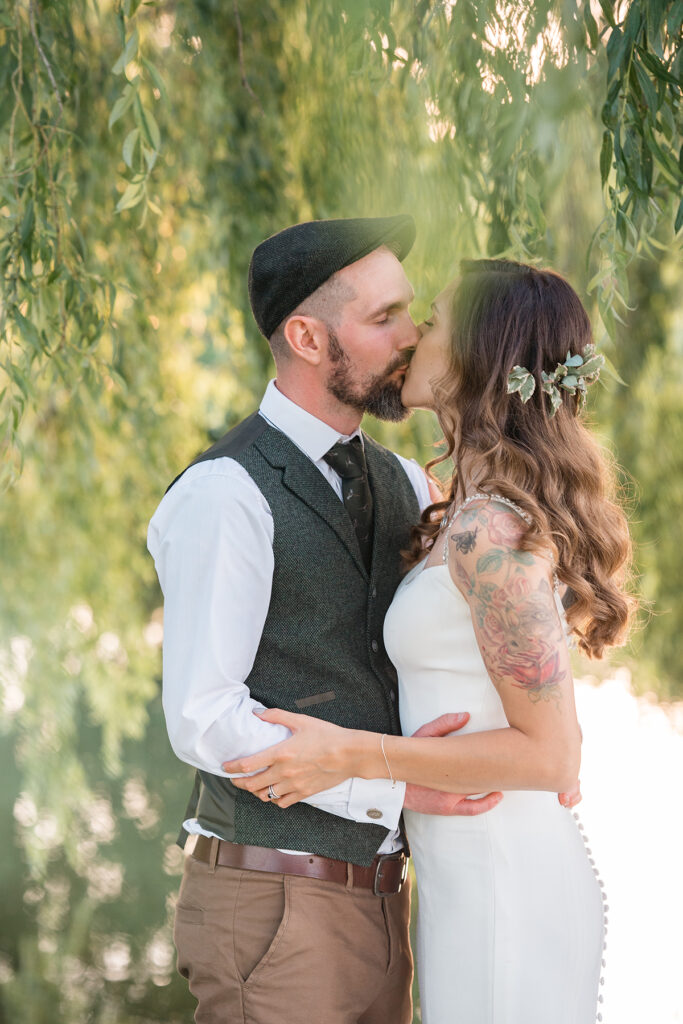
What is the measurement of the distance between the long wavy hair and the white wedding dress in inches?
7.5

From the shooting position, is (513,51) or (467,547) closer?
(467,547)

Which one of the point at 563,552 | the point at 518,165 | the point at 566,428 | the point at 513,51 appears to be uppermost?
the point at 513,51

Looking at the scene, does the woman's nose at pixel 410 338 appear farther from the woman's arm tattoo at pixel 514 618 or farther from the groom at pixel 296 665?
the woman's arm tattoo at pixel 514 618

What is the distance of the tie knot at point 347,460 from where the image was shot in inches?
73.8

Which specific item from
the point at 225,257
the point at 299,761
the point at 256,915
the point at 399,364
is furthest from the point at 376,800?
the point at 225,257

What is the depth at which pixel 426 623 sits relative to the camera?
168 cm

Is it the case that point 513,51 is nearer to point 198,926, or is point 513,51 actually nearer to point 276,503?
point 276,503

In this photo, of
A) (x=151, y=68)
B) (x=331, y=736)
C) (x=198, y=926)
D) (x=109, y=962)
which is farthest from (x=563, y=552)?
(x=109, y=962)

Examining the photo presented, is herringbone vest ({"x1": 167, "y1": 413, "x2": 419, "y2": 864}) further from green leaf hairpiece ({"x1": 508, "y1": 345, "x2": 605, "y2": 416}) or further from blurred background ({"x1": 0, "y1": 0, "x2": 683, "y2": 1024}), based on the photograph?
blurred background ({"x1": 0, "y1": 0, "x2": 683, "y2": 1024})

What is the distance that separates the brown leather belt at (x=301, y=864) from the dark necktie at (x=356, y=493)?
19.1 inches

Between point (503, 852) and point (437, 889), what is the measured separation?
13 cm

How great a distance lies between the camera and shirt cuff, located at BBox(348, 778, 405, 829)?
1.67 meters

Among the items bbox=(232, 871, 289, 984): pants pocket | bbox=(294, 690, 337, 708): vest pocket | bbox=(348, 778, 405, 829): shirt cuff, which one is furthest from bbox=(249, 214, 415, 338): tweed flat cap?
bbox=(232, 871, 289, 984): pants pocket

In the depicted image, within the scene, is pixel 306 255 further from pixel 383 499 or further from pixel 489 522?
pixel 489 522
